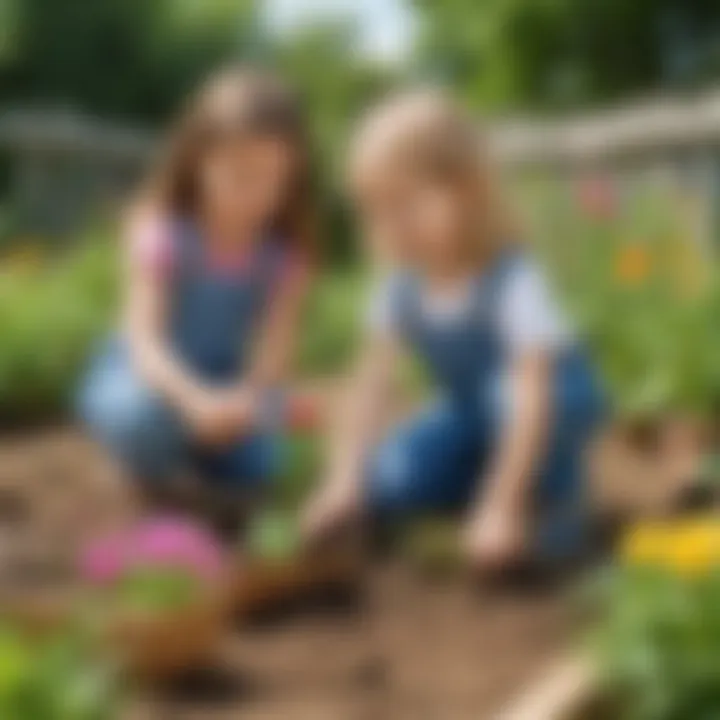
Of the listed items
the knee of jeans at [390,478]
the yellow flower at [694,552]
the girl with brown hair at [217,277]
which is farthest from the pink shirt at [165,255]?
the yellow flower at [694,552]

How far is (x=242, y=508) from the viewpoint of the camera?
1059 millimetres

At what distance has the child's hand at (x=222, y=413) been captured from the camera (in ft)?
3.23

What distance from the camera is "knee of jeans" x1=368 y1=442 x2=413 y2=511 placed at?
104cm

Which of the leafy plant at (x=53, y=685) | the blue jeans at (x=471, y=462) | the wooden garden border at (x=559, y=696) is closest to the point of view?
the leafy plant at (x=53, y=685)

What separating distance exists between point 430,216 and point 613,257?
0.25 m

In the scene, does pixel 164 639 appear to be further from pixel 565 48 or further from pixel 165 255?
pixel 565 48

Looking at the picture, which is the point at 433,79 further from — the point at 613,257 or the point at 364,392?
the point at 613,257

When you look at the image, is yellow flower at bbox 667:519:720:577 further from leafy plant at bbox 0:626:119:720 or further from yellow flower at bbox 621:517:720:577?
leafy plant at bbox 0:626:119:720

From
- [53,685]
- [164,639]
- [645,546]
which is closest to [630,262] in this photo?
[645,546]

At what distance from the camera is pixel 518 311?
1.02 meters

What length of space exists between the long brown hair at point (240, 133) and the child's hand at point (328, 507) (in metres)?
0.13

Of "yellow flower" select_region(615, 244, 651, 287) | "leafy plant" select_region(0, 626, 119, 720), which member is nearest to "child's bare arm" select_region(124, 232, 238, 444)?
"leafy plant" select_region(0, 626, 119, 720)

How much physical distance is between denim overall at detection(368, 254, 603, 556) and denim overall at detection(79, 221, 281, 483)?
71 millimetres

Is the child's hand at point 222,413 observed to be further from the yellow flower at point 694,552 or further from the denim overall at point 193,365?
the yellow flower at point 694,552
